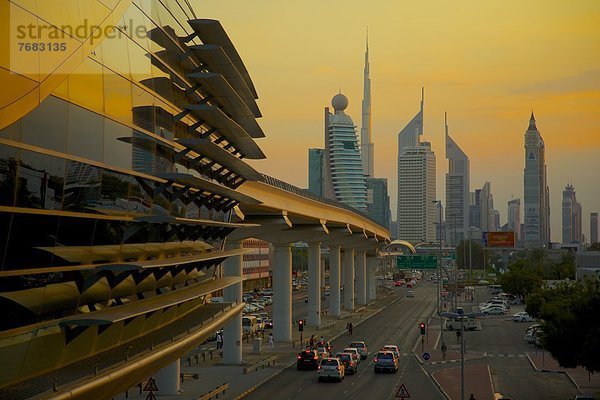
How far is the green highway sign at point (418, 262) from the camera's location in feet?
292

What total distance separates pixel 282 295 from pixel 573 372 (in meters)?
24.0

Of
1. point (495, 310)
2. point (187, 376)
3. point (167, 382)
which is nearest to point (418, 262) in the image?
point (495, 310)

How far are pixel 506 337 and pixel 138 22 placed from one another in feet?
207

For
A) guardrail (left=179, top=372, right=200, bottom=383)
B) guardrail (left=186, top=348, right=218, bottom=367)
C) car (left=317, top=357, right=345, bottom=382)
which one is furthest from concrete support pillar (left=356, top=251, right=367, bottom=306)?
guardrail (left=179, top=372, right=200, bottom=383)

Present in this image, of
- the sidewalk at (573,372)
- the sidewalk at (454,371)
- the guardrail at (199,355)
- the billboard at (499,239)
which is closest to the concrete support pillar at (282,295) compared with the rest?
the guardrail at (199,355)

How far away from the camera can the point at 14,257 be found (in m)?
17.0

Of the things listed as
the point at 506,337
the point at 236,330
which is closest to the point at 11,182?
the point at 236,330

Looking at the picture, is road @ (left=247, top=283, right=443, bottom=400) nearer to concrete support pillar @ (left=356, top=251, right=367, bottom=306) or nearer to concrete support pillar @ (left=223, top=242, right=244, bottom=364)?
concrete support pillar @ (left=223, top=242, right=244, bottom=364)

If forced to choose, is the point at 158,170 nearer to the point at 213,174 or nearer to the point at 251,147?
the point at 213,174

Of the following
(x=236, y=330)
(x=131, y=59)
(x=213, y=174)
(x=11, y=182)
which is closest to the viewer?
(x=11, y=182)

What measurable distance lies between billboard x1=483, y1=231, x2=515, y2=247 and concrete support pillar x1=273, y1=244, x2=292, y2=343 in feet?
389

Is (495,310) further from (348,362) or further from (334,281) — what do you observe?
(348,362)

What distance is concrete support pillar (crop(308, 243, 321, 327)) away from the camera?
87.0 m

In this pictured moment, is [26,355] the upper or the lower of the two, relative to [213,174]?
lower
